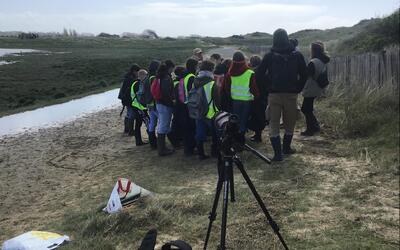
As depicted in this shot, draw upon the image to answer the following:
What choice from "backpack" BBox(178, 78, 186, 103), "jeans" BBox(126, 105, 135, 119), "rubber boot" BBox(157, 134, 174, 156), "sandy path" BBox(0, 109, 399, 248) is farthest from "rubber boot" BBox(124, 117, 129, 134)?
"backpack" BBox(178, 78, 186, 103)

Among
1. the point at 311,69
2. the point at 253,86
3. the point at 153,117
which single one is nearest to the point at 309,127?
the point at 311,69

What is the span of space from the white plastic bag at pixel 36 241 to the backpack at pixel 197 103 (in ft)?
11.8

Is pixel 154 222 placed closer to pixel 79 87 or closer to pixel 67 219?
pixel 67 219

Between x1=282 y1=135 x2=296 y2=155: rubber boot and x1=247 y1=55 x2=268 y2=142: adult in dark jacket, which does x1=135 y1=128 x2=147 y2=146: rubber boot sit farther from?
x1=282 y1=135 x2=296 y2=155: rubber boot

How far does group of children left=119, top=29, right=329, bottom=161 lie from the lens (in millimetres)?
7996

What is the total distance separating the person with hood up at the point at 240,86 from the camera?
8.42 metres

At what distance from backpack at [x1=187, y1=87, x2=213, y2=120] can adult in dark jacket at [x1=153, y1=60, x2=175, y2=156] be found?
59cm

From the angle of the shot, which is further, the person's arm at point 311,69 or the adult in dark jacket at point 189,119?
the person's arm at point 311,69

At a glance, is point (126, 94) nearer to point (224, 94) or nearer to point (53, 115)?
point (224, 94)

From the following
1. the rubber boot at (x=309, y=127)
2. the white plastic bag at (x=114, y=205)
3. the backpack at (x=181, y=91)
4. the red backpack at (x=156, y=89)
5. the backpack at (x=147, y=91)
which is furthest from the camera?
the rubber boot at (x=309, y=127)

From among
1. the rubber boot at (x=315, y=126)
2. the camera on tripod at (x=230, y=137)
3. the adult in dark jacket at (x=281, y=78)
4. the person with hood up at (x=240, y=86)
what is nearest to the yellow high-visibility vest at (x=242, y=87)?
the person with hood up at (x=240, y=86)

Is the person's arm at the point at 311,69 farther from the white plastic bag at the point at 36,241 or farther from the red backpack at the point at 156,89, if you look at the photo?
the white plastic bag at the point at 36,241

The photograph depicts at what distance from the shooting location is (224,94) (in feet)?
28.8

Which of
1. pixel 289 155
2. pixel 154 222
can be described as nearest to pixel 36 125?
pixel 289 155
